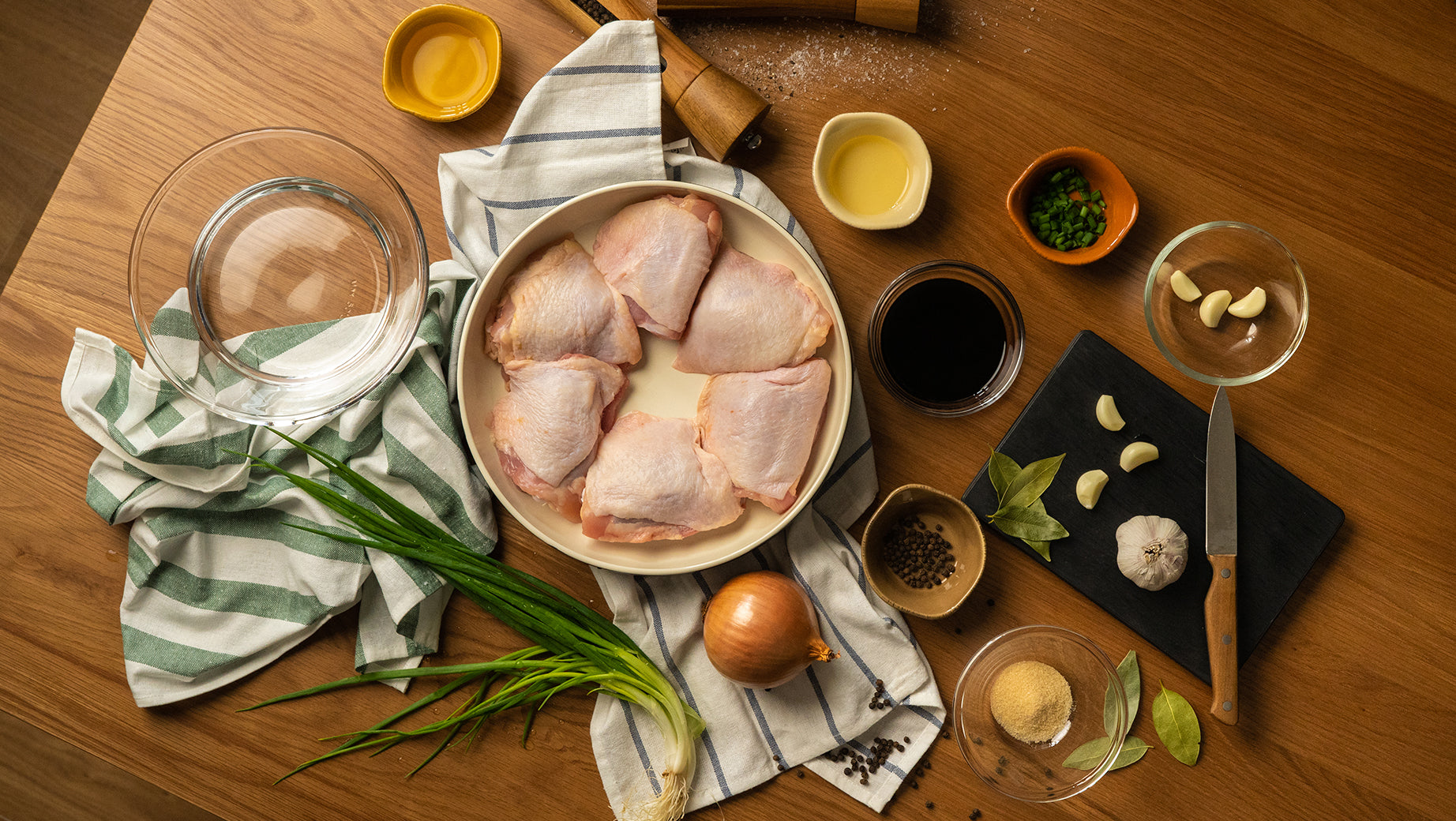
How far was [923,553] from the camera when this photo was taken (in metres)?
1.51

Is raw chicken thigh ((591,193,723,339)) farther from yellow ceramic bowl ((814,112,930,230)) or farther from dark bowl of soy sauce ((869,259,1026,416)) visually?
dark bowl of soy sauce ((869,259,1026,416))

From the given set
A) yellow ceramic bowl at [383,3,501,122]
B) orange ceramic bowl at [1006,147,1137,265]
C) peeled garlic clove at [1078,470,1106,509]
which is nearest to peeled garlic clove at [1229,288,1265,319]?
orange ceramic bowl at [1006,147,1137,265]

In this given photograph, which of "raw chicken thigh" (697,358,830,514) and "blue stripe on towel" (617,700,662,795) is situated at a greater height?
"raw chicken thigh" (697,358,830,514)

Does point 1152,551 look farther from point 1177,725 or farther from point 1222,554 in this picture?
point 1177,725

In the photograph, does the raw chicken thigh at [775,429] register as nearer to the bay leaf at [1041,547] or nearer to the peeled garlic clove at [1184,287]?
the bay leaf at [1041,547]

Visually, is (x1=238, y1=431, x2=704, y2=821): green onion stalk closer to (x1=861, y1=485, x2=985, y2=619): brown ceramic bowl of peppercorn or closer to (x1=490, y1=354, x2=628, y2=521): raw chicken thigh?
(x1=490, y1=354, x2=628, y2=521): raw chicken thigh

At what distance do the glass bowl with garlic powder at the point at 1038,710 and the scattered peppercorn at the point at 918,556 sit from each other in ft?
0.54

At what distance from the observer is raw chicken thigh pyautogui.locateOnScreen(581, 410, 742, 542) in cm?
143

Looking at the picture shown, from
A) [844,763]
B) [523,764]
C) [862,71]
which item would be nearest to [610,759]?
[523,764]

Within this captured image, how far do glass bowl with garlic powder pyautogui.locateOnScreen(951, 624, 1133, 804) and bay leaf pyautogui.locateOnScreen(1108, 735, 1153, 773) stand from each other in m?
0.03

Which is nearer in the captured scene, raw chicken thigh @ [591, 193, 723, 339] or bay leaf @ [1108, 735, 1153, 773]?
raw chicken thigh @ [591, 193, 723, 339]

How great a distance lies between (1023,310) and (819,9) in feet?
2.15

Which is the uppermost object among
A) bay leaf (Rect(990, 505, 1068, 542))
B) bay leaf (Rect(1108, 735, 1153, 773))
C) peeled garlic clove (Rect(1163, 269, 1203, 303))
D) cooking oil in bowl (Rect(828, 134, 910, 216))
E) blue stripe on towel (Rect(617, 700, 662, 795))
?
cooking oil in bowl (Rect(828, 134, 910, 216))

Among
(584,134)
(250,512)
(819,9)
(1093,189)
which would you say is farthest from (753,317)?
(250,512)
